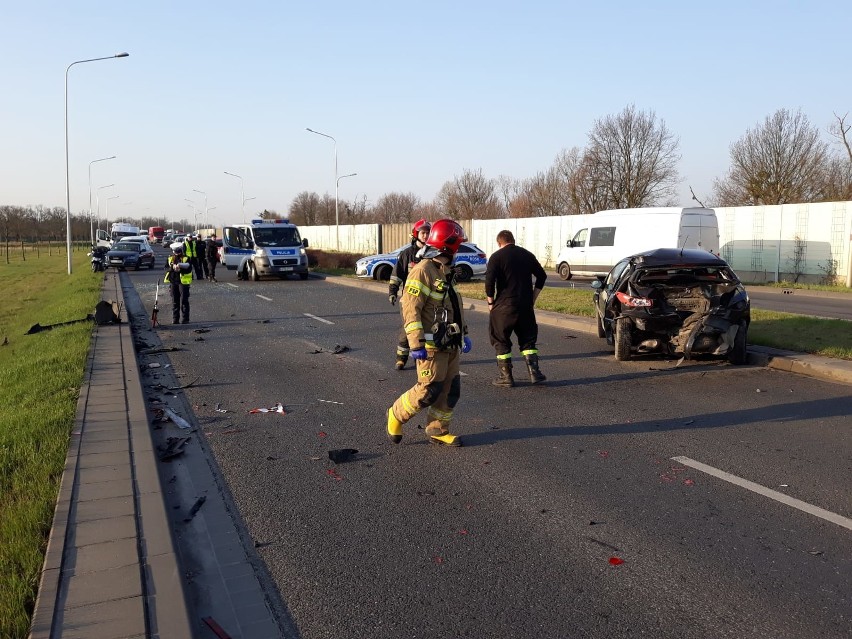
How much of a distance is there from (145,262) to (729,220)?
94.9ft

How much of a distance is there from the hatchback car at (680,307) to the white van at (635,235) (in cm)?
1493

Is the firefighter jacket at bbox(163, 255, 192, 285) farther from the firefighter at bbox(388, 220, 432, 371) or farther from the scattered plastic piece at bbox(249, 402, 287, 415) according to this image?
the scattered plastic piece at bbox(249, 402, 287, 415)

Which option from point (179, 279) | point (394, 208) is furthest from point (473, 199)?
point (179, 279)

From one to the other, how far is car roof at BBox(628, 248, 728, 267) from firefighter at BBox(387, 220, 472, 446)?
5.13 metres

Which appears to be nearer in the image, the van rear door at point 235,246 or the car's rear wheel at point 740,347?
the car's rear wheel at point 740,347

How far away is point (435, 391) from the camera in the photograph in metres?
6.14

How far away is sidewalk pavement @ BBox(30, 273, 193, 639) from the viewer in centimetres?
331

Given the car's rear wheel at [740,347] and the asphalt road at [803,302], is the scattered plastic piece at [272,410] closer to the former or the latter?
the car's rear wheel at [740,347]

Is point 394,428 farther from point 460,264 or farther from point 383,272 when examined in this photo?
point 383,272

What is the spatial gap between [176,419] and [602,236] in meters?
23.1

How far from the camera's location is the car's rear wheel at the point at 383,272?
2698 cm

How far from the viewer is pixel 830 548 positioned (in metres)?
4.30

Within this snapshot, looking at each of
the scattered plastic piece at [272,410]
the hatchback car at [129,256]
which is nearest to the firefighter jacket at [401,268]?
the scattered plastic piece at [272,410]

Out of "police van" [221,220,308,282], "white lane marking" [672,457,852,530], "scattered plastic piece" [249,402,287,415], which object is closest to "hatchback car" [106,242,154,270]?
"police van" [221,220,308,282]
